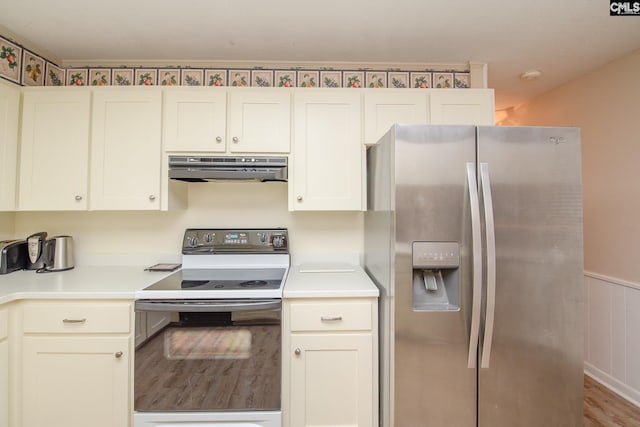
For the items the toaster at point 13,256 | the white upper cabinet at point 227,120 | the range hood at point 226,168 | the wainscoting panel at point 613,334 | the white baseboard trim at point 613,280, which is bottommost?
the wainscoting panel at point 613,334

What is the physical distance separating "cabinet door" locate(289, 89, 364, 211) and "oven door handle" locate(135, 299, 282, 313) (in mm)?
631

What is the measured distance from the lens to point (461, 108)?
1.84 m

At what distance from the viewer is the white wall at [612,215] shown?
1988mm

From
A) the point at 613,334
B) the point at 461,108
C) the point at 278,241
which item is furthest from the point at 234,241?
the point at 613,334

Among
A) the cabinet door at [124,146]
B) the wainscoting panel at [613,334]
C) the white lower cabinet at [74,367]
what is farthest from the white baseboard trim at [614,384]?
the cabinet door at [124,146]

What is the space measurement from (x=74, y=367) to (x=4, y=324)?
0.39 m

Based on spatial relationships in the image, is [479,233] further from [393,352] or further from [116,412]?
[116,412]

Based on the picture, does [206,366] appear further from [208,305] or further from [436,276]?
[436,276]

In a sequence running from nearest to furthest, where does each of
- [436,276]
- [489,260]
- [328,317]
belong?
[489,260] < [436,276] < [328,317]

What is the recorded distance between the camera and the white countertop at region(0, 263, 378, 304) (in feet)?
4.82

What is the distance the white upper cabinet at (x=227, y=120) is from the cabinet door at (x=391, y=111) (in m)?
0.51

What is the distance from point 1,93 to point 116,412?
1924mm

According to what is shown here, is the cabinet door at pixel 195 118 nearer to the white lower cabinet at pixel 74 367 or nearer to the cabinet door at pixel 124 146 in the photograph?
the cabinet door at pixel 124 146

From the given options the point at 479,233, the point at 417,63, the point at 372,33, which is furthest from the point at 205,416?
the point at 417,63
